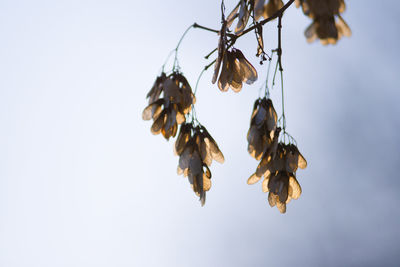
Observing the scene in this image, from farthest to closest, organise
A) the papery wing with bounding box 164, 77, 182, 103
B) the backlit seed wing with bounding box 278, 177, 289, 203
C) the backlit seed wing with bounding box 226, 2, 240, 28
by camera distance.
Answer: the backlit seed wing with bounding box 226, 2, 240, 28
the backlit seed wing with bounding box 278, 177, 289, 203
the papery wing with bounding box 164, 77, 182, 103

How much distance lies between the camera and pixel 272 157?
942 millimetres

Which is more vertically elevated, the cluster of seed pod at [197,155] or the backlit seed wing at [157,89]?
the backlit seed wing at [157,89]

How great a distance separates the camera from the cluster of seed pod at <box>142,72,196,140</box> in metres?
0.88

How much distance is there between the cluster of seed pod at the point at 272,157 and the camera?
89 cm

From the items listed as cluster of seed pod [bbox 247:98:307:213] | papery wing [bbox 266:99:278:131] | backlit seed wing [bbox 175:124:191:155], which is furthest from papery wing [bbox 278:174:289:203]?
backlit seed wing [bbox 175:124:191:155]

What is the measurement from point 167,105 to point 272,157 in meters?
0.28

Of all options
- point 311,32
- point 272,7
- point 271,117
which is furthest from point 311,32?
point 271,117

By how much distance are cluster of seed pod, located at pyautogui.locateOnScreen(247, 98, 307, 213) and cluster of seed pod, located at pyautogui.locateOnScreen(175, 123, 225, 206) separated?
0.10 m

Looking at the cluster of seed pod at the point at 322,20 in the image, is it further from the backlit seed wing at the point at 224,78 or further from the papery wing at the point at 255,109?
the backlit seed wing at the point at 224,78

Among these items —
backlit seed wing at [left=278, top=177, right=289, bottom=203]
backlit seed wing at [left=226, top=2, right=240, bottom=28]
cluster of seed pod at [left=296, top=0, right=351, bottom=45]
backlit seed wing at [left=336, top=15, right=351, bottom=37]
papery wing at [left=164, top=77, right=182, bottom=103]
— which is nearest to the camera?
cluster of seed pod at [left=296, top=0, right=351, bottom=45]

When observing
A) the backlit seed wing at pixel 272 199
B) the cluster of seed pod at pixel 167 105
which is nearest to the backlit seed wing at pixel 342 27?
the cluster of seed pod at pixel 167 105

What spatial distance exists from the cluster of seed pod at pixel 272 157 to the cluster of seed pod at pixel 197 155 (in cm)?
10

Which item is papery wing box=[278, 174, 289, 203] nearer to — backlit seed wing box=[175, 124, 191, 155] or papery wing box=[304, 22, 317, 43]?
backlit seed wing box=[175, 124, 191, 155]

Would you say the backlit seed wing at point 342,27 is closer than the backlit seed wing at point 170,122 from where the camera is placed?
Yes
